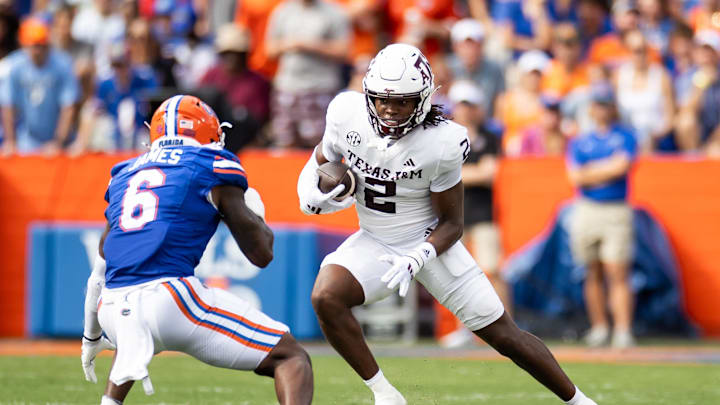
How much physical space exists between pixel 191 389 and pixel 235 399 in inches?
19.6

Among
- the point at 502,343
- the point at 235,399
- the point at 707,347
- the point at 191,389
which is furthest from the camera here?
the point at 707,347

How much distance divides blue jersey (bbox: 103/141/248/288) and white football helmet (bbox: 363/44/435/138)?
0.79m

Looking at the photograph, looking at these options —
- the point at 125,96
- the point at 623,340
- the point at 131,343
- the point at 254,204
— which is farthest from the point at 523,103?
the point at 131,343

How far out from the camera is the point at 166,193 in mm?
4262

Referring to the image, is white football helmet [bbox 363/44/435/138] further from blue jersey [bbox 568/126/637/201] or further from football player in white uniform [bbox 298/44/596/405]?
blue jersey [bbox 568/126/637/201]

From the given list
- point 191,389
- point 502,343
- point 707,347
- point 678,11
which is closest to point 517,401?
point 502,343

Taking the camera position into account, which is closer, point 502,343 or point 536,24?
point 502,343

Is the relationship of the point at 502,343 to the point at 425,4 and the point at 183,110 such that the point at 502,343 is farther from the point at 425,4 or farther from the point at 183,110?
the point at 425,4

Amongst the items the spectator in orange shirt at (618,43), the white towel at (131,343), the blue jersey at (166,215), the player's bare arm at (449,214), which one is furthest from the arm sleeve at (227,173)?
the spectator in orange shirt at (618,43)

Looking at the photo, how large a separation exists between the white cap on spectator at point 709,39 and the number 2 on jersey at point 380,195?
5366mm

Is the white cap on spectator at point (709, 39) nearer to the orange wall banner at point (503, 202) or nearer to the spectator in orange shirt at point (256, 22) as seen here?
the orange wall banner at point (503, 202)

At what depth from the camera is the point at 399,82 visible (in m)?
4.84

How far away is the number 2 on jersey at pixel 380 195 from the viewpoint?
507 centimetres

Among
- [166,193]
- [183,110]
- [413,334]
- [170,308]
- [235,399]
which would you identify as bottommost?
[413,334]
